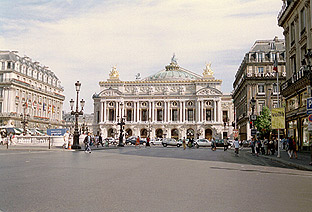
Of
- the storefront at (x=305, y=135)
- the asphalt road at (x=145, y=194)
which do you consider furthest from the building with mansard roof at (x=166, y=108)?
the asphalt road at (x=145, y=194)

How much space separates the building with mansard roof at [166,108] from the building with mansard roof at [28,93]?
60.6ft

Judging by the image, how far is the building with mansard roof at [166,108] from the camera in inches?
4099

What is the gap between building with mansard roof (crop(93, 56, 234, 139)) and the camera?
10412 centimetres

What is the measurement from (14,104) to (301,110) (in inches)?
2463

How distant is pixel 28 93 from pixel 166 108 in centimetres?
4518

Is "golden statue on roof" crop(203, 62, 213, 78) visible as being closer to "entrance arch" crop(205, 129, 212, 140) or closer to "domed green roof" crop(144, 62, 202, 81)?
"domed green roof" crop(144, 62, 202, 81)

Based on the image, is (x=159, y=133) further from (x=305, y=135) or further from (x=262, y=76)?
(x=305, y=135)

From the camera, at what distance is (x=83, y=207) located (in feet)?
19.7

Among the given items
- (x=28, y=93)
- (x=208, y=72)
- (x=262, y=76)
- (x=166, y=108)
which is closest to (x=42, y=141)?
(x=262, y=76)

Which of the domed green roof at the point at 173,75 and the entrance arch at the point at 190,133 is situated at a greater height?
the domed green roof at the point at 173,75

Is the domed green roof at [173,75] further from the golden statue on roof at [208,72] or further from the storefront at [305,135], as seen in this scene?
the storefront at [305,135]

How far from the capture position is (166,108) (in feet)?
351

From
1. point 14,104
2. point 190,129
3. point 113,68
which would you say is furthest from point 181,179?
point 113,68

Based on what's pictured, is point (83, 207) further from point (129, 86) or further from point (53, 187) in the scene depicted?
point (129, 86)
